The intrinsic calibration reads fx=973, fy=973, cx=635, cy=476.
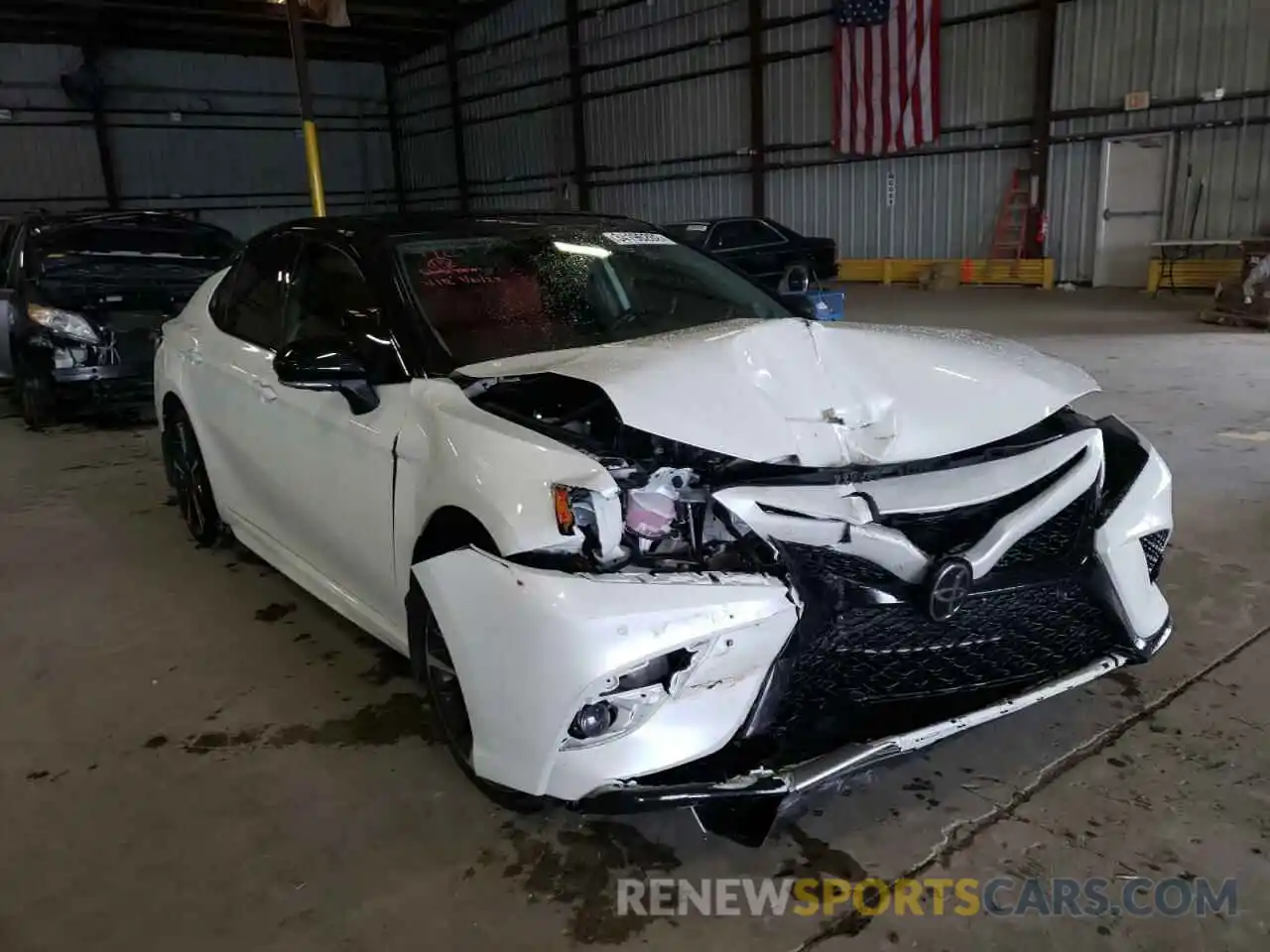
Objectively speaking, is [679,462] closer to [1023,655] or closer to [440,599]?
[440,599]

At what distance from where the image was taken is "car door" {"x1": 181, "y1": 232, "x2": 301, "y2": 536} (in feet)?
9.96

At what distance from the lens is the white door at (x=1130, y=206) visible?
12.8m

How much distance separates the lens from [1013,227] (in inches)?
557

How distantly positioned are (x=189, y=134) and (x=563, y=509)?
23873mm

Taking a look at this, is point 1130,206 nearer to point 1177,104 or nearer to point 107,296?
point 1177,104

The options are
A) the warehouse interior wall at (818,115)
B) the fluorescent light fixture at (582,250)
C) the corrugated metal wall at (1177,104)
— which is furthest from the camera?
the warehouse interior wall at (818,115)

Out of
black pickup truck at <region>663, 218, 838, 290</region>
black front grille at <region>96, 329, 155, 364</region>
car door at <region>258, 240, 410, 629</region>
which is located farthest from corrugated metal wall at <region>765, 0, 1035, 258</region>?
car door at <region>258, 240, 410, 629</region>

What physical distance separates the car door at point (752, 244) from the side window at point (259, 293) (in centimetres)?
893

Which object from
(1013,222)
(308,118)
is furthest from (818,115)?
(308,118)

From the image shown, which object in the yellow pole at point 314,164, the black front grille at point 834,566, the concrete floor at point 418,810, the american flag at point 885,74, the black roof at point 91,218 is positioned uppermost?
the american flag at point 885,74

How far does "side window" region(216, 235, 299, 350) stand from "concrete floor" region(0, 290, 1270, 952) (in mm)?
929

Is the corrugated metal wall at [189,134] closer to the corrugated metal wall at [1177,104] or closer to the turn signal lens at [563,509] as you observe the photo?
the corrugated metal wall at [1177,104]

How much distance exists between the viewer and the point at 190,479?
12.7 feet

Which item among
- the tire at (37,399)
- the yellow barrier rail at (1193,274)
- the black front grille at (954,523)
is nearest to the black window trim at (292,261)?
the black front grille at (954,523)
